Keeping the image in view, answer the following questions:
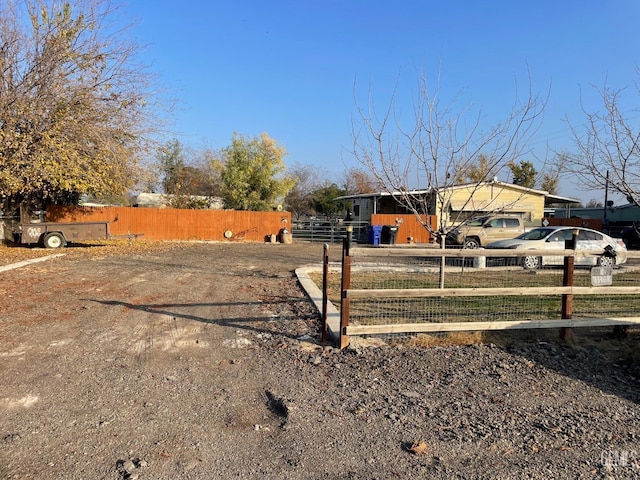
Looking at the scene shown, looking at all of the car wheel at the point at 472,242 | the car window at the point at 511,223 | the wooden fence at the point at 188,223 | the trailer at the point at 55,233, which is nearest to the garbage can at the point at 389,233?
the car wheel at the point at 472,242

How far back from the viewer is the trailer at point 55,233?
17.0 metres

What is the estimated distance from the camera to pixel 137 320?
654 centimetres

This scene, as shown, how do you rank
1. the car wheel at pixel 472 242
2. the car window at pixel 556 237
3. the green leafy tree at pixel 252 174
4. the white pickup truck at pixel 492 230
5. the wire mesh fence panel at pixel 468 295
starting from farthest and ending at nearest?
the green leafy tree at pixel 252 174 < the white pickup truck at pixel 492 230 < the car wheel at pixel 472 242 < the car window at pixel 556 237 < the wire mesh fence panel at pixel 468 295

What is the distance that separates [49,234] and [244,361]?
1588 centimetres

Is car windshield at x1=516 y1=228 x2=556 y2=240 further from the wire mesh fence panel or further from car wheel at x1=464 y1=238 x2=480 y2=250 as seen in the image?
car wheel at x1=464 y1=238 x2=480 y2=250

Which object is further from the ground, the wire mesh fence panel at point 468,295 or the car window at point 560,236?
the car window at point 560,236

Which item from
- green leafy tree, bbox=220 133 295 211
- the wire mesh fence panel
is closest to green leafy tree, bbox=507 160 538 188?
green leafy tree, bbox=220 133 295 211

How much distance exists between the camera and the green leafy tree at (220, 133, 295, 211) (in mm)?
32094

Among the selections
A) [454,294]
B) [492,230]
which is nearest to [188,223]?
[492,230]

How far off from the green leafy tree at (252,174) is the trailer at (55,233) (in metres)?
14.5

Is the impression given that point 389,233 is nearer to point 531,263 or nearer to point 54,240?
point 531,263

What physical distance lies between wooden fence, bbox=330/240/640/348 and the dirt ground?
0.84 ft

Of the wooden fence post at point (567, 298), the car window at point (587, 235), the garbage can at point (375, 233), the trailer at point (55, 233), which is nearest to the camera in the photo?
the wooden fence post at point (567, 298)

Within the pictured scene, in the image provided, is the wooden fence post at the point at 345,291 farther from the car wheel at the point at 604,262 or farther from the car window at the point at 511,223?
the car window at the point at 511,223
